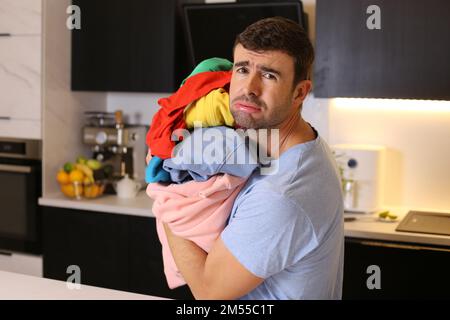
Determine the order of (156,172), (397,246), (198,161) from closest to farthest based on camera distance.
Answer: (198,161) → (156,172) → (397,246)

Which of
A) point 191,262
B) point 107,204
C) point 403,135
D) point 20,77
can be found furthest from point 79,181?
point 191,262

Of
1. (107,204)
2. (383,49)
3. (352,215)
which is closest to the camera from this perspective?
(383,49)

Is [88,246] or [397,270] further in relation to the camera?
[88,246]

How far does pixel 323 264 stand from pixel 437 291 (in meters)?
1.38

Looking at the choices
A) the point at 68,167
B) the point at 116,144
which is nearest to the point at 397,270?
the point at 116,144

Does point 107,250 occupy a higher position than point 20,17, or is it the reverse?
point 20,17

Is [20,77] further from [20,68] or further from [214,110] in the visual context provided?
[214,110]

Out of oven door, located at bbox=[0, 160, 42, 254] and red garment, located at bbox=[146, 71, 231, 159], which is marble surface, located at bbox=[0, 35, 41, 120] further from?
red garment, located at bbox=[146, 71, 231, 159]

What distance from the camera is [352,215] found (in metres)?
3.02

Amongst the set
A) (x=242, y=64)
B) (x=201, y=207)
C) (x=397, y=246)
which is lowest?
(x=397, y=246)

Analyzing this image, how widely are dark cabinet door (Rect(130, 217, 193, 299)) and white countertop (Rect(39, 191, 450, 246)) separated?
68 millimetres

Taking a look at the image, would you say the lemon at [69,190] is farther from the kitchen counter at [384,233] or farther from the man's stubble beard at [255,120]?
the man's stubble beard at [255,120]

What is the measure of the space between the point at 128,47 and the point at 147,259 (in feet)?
3.69

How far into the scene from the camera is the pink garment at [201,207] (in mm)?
1456
